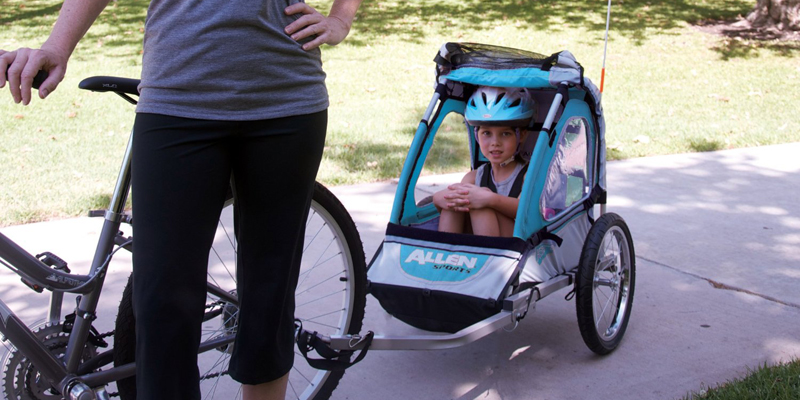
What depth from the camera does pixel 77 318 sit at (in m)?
2.43

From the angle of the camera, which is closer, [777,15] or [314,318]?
[314,318]

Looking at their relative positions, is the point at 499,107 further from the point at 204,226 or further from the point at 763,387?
the point at 204,226

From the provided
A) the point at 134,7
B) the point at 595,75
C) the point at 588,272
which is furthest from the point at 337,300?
the point at 134,7

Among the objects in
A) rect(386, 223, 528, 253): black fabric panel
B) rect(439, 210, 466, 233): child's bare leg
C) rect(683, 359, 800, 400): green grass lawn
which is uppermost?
rect(386, 223, 528, 253): black fabric panel

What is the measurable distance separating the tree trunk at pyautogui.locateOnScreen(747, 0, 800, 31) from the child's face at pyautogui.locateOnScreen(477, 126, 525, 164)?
34.0 ft

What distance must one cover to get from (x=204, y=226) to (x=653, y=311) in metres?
2.59

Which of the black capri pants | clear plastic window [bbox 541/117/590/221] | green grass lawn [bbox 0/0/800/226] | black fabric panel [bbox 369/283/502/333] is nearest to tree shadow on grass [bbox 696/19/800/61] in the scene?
green grass lawn [bbox 0/0/800/226]

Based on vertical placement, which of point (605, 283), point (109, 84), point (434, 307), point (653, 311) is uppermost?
point (109, 84)

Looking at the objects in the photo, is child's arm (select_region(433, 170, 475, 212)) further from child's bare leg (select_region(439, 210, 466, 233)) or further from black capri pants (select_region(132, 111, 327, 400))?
black capri pants (select_region(132, 111, 327, 400))

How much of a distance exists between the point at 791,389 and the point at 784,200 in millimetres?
2772

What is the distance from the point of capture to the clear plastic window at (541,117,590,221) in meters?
3.50

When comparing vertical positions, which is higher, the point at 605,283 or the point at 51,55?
the point at 51,55

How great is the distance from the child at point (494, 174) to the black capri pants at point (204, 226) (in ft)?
4.76

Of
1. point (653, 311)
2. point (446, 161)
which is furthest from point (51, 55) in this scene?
point (446, 161)
